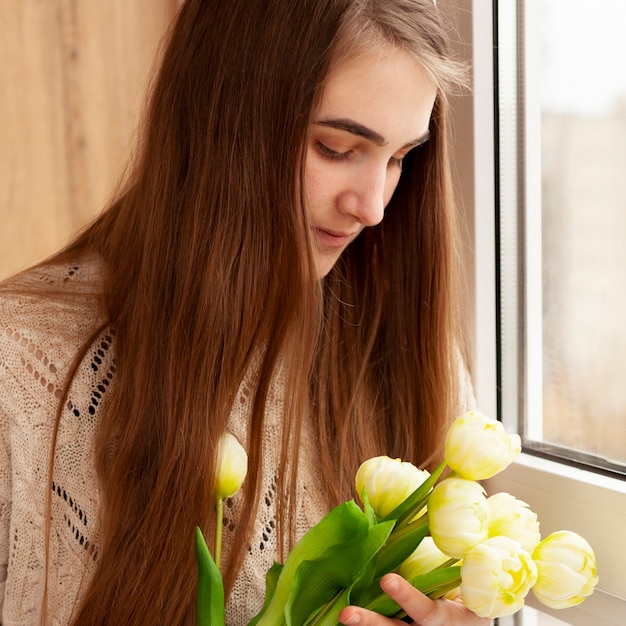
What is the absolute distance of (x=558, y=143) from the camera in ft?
2.99

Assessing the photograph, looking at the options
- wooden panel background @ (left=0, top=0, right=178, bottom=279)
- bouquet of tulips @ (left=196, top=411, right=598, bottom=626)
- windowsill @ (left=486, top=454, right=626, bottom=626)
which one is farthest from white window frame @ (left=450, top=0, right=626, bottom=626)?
wooden panel background @ (left=0, top=0, right=178, bottom=279)

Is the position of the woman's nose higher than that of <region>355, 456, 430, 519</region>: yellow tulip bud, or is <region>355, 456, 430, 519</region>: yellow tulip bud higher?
the woman's nose

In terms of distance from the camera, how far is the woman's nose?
2.74 ft

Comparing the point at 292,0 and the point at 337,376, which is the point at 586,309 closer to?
the point at 337,376

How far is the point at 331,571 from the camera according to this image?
0.55 metres

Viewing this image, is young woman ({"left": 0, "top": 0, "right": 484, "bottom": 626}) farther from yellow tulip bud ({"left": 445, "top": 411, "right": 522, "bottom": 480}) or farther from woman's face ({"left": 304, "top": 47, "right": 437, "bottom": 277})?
yellow tulip bud ({"left": 445, "top": 411, "right": 522, "bottom": 480})

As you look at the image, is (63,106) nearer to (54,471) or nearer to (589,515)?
(54,471)

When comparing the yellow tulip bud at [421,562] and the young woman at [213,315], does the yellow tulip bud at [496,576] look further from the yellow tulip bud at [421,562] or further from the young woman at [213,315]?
the young woman at [213,315]

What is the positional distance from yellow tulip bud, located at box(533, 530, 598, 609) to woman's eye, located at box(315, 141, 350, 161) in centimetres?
45

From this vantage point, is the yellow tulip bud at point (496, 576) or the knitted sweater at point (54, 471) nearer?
the yellow tulip bud at point (496, 576)

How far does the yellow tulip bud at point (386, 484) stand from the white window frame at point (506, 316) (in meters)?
0.34

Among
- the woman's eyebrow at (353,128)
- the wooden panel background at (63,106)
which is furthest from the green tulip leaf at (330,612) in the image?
the wooden panel background at (63,106)

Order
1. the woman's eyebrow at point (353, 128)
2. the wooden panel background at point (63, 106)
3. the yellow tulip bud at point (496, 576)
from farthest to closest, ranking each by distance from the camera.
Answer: the wooden panel background at point (63, 106) < the woman's eyebrow at point (353, 128) < the yellow tulip bud at point (496, 576)

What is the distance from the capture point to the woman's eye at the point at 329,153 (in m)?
0.83
